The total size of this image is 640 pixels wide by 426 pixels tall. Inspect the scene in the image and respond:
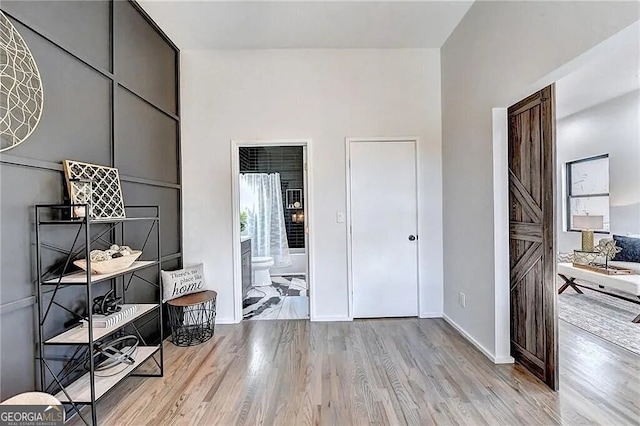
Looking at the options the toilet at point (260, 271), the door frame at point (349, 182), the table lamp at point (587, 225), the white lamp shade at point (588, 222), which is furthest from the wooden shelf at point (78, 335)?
the white lamp shade at point (588, 222)

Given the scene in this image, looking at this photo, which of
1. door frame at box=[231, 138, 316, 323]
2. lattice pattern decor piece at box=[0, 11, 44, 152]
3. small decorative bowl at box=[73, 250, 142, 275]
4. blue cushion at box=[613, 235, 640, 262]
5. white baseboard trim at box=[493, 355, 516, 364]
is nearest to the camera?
lattice pattern decor piece at box=[0, 11, 44, 152]

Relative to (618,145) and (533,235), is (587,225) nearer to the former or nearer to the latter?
(618,145)

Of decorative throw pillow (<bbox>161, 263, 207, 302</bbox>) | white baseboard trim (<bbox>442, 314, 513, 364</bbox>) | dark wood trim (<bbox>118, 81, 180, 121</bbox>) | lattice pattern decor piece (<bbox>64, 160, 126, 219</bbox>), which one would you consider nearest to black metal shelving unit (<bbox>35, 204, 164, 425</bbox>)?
lattice pattern decor piece (<bbox>64, 160, 126, 219</bbox>)

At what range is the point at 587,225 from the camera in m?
5.00

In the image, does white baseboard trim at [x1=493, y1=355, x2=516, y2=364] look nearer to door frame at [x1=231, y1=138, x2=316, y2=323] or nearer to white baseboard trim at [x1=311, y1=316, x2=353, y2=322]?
white baseboard trim at [x1=311, y1=316, x2=353, y2=322]

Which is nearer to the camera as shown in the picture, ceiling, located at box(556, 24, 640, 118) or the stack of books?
the stack of books

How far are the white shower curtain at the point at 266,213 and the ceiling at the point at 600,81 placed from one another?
14.7ft

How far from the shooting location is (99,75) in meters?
2.24

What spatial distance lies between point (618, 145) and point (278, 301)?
520 cm

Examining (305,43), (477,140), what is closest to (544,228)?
(477,140)

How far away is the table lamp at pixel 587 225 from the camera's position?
4.21m

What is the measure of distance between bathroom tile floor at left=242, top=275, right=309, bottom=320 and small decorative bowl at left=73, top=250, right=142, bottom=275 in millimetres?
1910

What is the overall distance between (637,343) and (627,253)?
76.0 inches

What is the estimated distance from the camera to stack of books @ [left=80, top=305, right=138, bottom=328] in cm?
189
